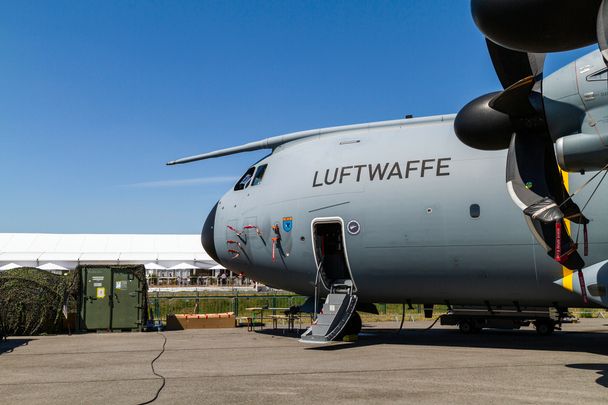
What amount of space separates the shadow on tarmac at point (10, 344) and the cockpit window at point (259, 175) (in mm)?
8341

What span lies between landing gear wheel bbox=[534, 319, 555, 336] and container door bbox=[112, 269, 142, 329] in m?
14.3

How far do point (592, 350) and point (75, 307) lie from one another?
17.3 metres

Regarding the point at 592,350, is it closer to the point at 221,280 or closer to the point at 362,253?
the point at 362,253

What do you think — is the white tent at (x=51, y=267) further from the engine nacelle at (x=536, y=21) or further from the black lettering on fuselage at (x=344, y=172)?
the engine nacelle at (x=536, y=21)

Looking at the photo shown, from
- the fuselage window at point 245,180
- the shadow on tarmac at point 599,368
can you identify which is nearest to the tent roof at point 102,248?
the fuselage window at point 245,180

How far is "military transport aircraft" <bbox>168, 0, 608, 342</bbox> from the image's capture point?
889 cm

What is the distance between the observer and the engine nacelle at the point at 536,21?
5.95 meters

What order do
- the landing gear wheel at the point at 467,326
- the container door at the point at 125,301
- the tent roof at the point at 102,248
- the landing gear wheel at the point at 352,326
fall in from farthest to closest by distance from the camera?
the tent roof at the point at 102,248 → the container door at the point at 125,301 → the landing gear wheel at the point at 467,326 → the landing gear wheel at the point at 352,326

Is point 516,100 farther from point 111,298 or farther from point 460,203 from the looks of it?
point 111,298

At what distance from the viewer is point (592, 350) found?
46.5 ft

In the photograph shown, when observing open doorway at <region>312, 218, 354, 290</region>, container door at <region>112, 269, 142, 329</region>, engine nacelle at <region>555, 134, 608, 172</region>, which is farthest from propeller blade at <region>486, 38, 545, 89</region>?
container door at <region>112, 269, 142, 329</region>

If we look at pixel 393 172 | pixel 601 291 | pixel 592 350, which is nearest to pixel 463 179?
pixel 393 172

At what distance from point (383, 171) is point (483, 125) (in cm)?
547

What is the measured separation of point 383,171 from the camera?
15148 millimetres
